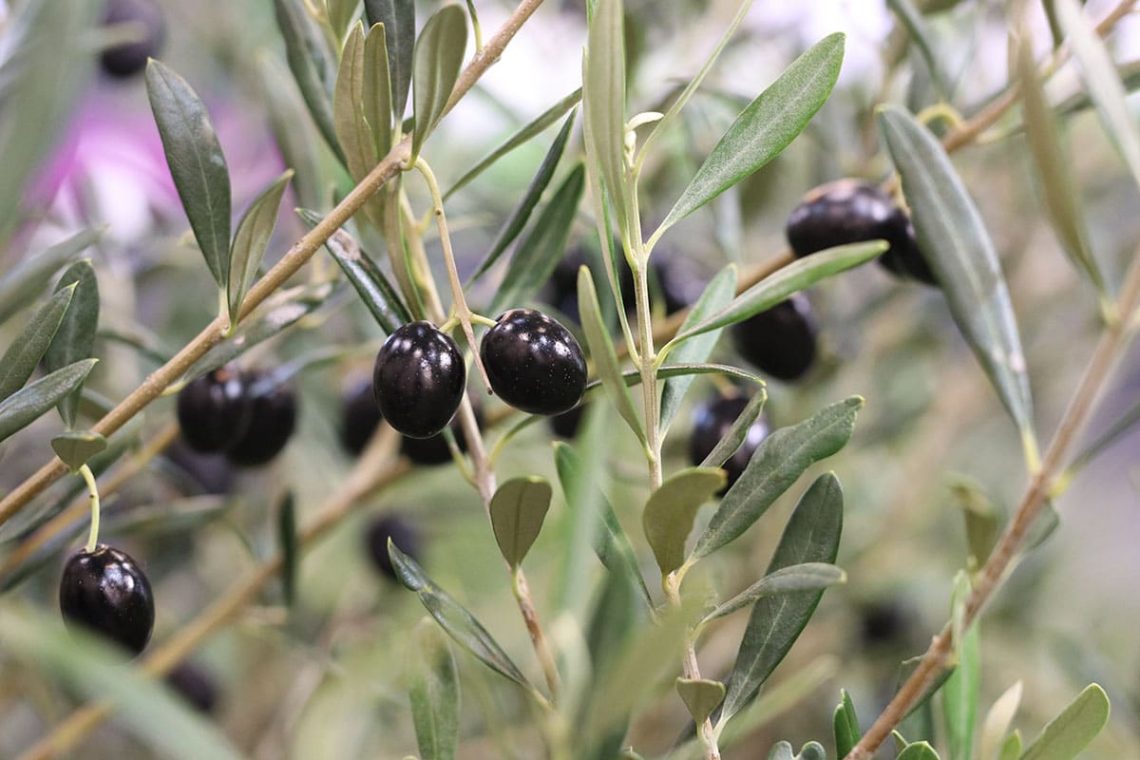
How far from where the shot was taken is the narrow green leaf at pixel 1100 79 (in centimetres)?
41

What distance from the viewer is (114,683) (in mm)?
288

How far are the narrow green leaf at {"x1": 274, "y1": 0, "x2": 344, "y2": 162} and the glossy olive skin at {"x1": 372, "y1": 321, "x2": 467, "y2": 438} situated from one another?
171 millimetres

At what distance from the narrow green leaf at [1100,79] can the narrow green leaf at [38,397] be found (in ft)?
1.34

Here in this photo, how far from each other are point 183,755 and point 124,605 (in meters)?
0.19

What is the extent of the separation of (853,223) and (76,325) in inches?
16.1

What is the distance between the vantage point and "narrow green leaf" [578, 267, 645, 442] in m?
0.37

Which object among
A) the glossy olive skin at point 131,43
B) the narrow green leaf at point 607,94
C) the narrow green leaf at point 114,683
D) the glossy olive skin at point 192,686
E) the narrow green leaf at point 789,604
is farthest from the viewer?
the glossy olive skin at point 131,43

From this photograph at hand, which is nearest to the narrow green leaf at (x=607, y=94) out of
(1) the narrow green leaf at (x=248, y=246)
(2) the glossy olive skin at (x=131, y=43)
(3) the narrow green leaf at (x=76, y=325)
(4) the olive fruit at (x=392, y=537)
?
(1) the narrow green leaf at (x=248, y=246)

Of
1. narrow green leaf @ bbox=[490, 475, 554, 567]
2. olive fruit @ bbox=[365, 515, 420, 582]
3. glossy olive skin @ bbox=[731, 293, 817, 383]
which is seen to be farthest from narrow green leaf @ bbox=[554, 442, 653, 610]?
→ olive fruit @ bbox=[365, 515, 420, 582]

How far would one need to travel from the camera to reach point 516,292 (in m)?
0.62

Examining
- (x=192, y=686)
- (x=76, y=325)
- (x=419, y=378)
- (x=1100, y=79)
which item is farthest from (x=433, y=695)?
(x=192, y=686)

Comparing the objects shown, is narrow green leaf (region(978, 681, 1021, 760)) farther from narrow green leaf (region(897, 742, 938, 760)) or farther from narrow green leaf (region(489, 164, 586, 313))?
narrow green leaf (region(489, 164, 586, 313))

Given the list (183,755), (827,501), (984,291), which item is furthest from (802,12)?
(183,755)

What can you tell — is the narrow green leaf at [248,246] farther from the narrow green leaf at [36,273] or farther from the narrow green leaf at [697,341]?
the narrow green leaf at [697,341]
